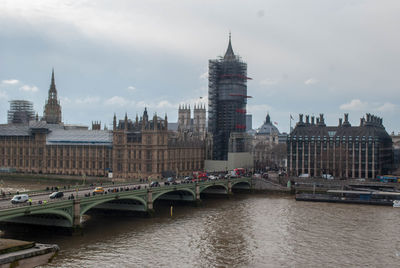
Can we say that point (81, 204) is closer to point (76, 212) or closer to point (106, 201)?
point (76, 212)

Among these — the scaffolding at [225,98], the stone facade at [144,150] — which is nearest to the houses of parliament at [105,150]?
the stone facade at [144,150]

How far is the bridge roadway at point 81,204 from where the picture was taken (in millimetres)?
50859

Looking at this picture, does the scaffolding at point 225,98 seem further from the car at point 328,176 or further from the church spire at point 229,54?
the car at point 328,176

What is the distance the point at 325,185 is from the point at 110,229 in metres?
57.3

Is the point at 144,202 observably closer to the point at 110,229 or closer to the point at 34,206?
the point at 110,229

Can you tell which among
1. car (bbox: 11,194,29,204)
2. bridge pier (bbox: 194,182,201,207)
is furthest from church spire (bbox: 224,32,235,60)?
car (bbox: 11,194,29,204)

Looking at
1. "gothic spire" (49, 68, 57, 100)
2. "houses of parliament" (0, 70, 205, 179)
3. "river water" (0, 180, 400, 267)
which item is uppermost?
"gothic spire" (49, 68, 57, 100)

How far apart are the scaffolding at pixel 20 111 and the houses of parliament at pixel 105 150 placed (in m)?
31.6

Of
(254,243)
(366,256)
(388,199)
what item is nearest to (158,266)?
(254,243)

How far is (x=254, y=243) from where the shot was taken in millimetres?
56281

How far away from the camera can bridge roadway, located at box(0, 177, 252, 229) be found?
5086 centimetres

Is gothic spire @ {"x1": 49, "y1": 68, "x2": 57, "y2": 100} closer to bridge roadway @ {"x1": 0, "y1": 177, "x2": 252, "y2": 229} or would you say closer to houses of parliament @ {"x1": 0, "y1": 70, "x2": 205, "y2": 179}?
houses of parliament @ {"x1": 0, "y1": 70, "x2": 205, "y2": 179}

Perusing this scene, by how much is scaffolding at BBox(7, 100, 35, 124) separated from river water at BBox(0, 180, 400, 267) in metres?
119

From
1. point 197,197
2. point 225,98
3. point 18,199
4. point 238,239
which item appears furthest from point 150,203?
point 225,98
